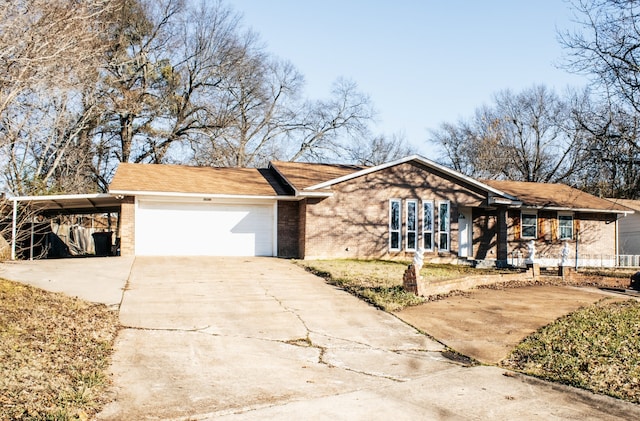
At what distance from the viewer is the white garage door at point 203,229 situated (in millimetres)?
20812

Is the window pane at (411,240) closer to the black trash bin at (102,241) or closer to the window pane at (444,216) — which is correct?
the window pane at (444,216)

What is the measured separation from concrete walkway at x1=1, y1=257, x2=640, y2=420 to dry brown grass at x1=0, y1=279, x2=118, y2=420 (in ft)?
0.91

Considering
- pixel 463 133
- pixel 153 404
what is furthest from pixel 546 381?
pixel 463 133

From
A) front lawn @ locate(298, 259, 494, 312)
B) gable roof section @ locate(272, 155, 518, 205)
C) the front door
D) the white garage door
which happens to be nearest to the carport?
the white garage door

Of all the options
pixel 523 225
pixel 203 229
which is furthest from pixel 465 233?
pixel 203 229

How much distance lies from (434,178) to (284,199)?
6228 mm

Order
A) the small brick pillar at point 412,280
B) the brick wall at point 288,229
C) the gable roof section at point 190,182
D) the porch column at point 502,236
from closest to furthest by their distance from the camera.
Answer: the small brick pillar at point 412,280 < the gable roof section at point 190,182 < the brick wall at point 288,229 < the porch column at point 502,236

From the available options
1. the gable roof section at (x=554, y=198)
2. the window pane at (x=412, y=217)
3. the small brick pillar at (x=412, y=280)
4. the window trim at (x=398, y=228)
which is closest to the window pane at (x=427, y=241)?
the window pane at (x=412, y=217)

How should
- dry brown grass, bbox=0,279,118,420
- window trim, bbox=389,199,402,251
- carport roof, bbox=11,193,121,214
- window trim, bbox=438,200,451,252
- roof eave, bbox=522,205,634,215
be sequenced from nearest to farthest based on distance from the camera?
dry brown grass, bbox=0,279,118,420, carport roof, bbox=11,193,121,214, window trim, bbox=389,199,402,251, window trim, bbox=438,200,451,252, roof eave, bbox=522,205,634,215

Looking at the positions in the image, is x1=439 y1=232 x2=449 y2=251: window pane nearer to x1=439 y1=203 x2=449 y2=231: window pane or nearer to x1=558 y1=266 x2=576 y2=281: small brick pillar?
x1=439 y1=203 x2=449 y2=231: window pane

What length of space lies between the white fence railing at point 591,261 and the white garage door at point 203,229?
464 inches

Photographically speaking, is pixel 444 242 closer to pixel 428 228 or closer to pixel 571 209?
Answer: pixel 428 228

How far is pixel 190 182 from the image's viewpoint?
72.7ft

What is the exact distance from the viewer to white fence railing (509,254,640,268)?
84.5ft
